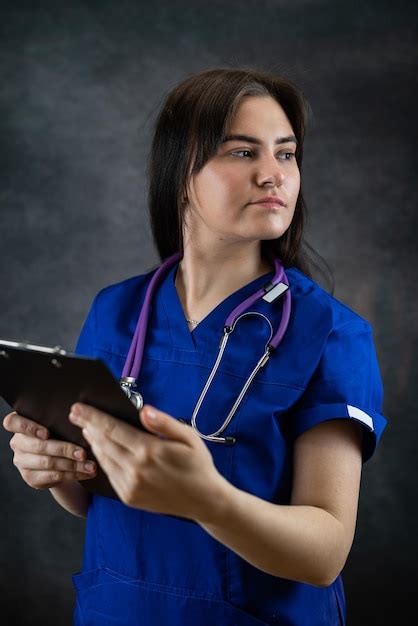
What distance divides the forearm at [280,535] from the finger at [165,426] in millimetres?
100

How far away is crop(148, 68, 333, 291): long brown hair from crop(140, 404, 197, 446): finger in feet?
2.09

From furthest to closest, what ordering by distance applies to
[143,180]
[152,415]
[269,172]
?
[143,180] < [269,172] < [152,415]

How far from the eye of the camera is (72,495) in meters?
1.66

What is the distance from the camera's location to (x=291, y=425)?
145cm

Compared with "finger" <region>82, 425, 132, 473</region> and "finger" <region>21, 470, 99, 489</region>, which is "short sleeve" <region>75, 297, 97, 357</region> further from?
"finger" <region>82, 425, 132, 473</region>

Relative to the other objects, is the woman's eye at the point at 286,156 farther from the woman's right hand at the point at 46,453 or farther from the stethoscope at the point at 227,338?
the woman's right hand at the point at 46,453

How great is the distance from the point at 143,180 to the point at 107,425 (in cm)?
182

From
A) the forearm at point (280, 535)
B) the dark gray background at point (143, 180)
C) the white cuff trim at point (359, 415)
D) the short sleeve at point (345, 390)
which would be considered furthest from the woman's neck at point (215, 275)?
the dark gray background at point (143, 180)

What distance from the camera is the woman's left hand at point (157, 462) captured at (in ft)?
3.51

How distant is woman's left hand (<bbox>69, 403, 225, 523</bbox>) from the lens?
1071mm

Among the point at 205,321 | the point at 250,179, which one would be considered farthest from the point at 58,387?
the point at 250,179

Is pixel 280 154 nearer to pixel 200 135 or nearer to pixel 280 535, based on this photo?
pixel 200 135

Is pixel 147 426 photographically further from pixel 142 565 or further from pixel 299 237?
pixel 299 237

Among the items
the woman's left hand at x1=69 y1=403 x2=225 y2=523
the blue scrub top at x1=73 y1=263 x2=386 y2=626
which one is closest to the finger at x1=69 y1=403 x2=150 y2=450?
the woman's left hand at x1=69 y1=403 x2=225 y2=523
